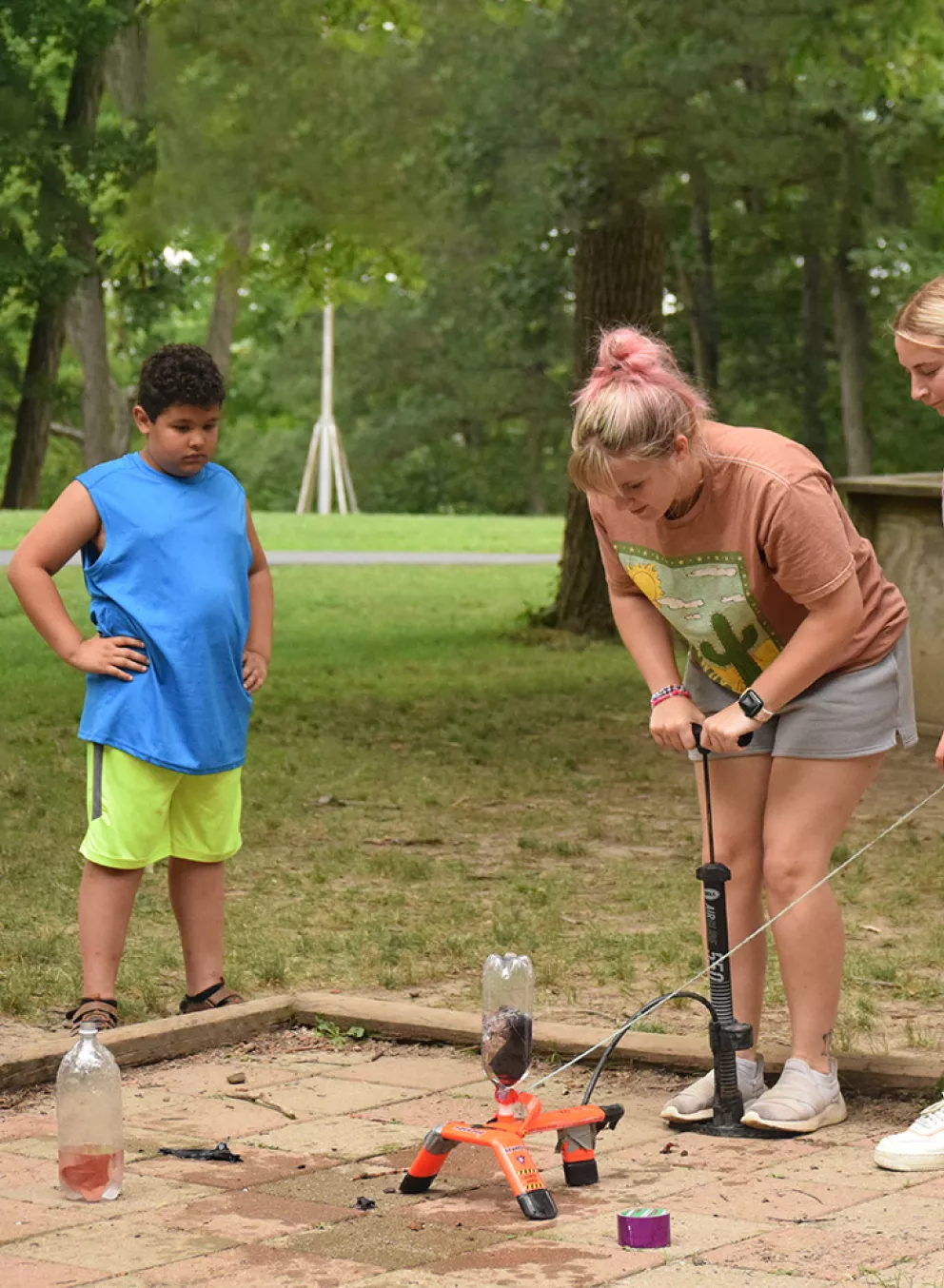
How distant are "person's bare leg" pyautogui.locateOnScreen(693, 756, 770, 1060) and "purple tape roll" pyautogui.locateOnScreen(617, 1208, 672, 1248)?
3.77 ft

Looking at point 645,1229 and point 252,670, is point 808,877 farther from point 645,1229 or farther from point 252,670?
point 252,670

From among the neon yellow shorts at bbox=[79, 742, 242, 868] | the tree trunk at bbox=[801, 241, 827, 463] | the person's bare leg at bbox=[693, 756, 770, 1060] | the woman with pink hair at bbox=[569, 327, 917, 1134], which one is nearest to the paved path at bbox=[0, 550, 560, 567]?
the tree trunk at bbox=[801, 241, 827, 463]

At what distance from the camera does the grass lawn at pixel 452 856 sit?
20.9 ft

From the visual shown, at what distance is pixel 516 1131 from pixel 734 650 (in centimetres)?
124

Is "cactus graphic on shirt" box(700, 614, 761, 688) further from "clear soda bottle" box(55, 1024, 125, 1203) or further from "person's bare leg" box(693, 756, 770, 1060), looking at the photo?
"clear soda bottle" box(55, 1024, 125, 1203)

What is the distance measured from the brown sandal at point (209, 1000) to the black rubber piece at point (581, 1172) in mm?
1773

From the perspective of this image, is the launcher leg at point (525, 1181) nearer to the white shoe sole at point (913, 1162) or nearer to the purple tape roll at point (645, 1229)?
the purple tape roll at point (645, 1229)

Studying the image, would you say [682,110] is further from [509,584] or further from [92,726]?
[509,584]

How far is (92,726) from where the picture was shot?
222 inches

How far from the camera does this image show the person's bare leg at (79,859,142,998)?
224 inches

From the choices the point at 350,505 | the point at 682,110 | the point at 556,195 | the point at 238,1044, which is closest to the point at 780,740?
the point at 238,1044

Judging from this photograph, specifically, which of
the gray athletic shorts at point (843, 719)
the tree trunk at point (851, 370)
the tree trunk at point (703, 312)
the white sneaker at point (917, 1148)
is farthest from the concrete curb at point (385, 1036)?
the tree trunk at point (851, 370)

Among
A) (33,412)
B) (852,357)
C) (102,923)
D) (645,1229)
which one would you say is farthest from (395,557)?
(645,1229)

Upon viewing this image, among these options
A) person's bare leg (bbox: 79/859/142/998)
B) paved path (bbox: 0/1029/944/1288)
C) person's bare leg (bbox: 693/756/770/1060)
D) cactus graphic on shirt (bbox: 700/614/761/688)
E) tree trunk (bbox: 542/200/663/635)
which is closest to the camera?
paved path (bbox: 0/1029/944/1288)
